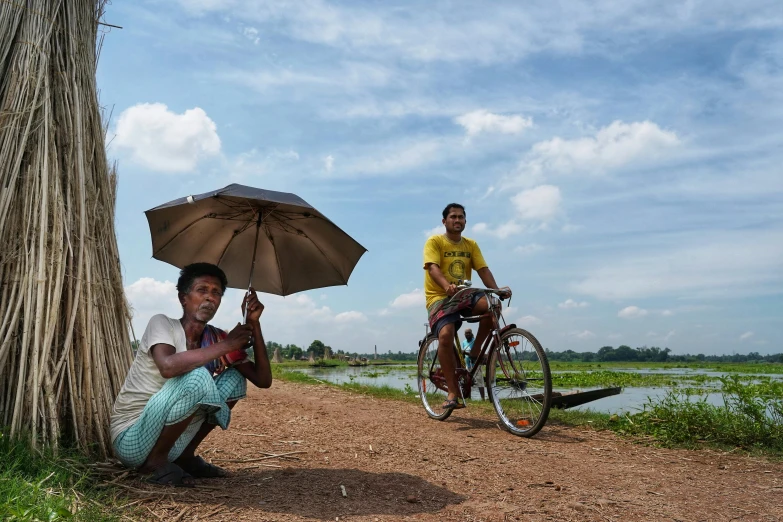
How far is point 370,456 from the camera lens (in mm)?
4125

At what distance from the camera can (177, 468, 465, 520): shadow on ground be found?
2893 mm

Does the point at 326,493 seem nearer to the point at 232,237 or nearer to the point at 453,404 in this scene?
the point at 232,237

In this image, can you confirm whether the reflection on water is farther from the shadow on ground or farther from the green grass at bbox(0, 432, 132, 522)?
the green grass at bbox(0, 432, 132, 522)

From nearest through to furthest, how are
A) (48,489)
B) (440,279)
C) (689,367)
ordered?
(48,489)
(440,279)
(689,367)

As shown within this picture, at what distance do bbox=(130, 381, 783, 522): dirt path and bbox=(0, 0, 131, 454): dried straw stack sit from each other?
0.86 metres

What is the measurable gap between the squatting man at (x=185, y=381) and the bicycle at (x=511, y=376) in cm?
230

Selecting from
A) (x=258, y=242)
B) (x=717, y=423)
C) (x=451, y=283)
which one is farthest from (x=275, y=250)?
(x=717, y=423)

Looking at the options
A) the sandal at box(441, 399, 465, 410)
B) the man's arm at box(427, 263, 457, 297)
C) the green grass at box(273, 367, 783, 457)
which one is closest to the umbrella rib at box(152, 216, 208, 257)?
the man's arm at box(427, 263, 457, 297)

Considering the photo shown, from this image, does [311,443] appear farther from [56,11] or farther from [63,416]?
[56,11]

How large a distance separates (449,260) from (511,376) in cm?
123

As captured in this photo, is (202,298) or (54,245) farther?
(54,245)

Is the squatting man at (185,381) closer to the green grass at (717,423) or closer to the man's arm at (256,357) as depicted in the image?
the man's arm at (256,357)

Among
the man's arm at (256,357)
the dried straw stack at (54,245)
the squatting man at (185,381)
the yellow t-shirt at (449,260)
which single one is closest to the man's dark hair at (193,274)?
the squatting man at (185,381)

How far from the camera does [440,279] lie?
5309 mm
